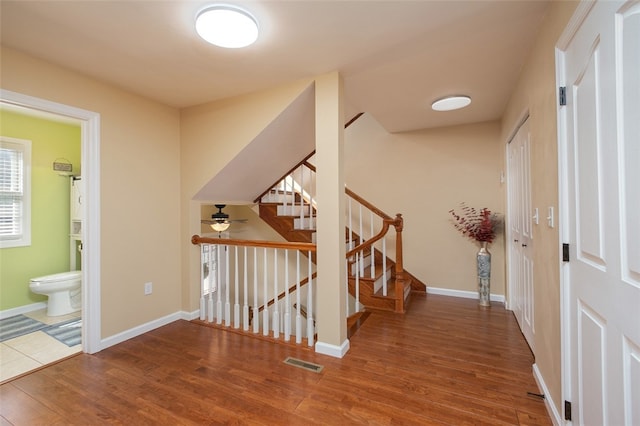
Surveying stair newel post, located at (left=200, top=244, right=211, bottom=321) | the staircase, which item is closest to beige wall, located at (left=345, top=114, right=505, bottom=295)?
the staircase

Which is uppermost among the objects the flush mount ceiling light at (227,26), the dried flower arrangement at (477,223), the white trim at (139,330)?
the flush mount ceiling light at (227,26)

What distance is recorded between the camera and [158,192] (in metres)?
2.85

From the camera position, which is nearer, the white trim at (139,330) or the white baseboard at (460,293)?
the white trim at (139,330)

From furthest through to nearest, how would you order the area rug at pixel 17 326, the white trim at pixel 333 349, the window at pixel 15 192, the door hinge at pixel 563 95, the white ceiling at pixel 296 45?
the window at pixel 15 192 → the area rug at pixel 17 326 → the white trim at pixel 333 349 → the white ceiling at pixel 296 45 → the door hinge at pixel 563 95

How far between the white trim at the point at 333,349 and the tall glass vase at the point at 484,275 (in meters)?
1.99

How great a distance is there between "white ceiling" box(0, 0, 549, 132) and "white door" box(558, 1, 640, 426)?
26.5 inches

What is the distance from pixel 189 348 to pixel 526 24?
3408 millimetres

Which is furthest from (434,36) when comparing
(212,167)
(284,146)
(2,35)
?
(2,35)

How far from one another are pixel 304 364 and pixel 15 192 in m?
3.89

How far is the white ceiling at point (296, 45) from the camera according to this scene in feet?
5.10

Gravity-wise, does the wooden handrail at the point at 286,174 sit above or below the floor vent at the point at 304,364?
above

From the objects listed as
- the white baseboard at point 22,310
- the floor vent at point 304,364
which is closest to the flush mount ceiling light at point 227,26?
the floor vent at point 304,364

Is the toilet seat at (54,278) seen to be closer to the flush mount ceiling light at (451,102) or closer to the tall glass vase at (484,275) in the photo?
the flush mount ceiling light at (451,102)

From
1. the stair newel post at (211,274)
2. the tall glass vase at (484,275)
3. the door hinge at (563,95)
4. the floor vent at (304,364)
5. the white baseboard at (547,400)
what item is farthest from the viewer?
the tall glass vase at (484,275)
